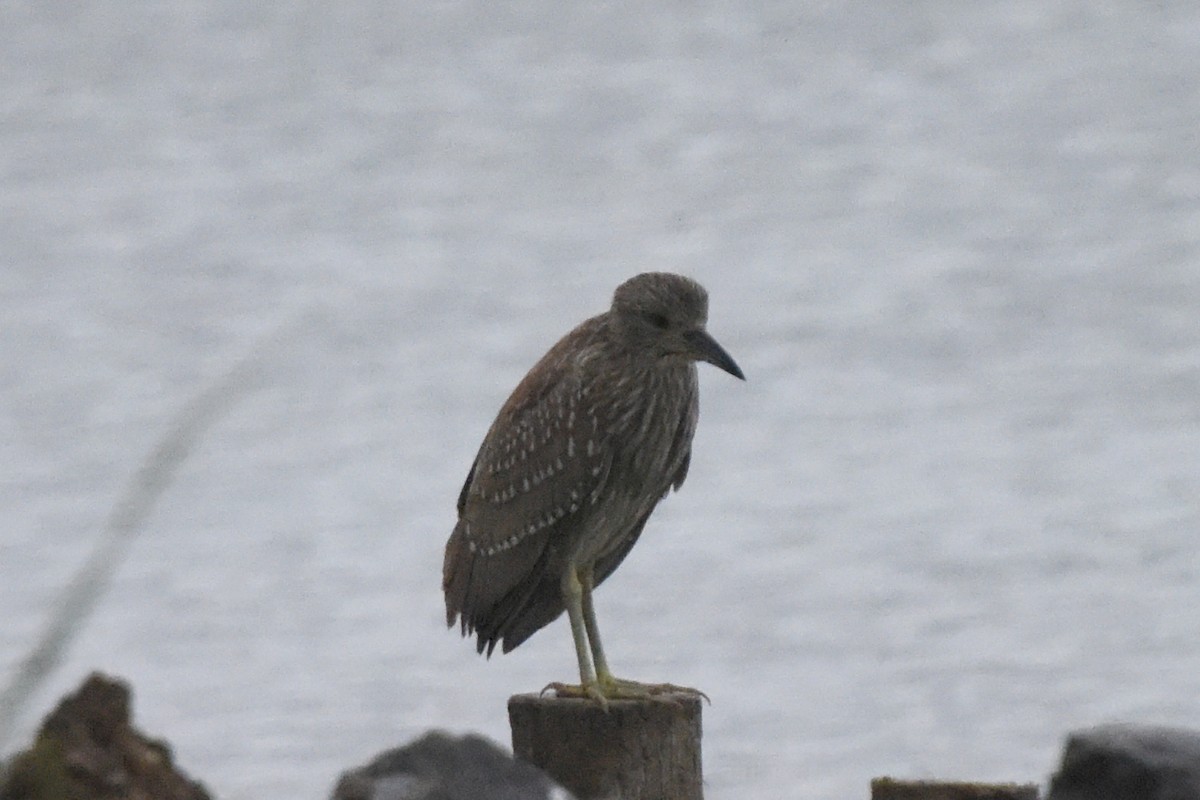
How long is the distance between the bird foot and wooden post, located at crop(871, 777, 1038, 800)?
40.4 inches

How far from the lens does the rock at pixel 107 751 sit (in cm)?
451

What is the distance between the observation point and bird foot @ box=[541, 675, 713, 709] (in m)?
7.26

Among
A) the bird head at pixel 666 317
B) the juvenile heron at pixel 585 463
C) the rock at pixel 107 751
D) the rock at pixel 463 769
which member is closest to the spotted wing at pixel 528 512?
the juvenile heron at pixel 585 463

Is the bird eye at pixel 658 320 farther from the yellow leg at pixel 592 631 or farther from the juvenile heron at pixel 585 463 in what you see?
the yellow leg at pixel 592 631

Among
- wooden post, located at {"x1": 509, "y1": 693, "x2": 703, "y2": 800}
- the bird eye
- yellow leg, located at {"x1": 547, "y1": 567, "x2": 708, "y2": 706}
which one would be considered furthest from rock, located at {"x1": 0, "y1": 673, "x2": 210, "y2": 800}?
the bird eye

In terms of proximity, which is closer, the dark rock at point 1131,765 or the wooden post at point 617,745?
the dark rock at point 1131,765

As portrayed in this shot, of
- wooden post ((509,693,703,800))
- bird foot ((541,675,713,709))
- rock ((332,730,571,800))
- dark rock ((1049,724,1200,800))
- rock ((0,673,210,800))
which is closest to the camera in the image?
rock ((0,673,210,800))

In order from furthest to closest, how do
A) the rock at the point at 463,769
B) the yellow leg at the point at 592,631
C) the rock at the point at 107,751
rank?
the yellow leg at the point at 592,631 < the rock at the point at 463,769 < the rock at the point at 107,751

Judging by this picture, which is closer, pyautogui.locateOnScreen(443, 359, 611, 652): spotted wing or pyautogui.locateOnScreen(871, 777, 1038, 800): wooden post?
pyautogui.locateOnScreen(871, 777, 1038, 800): wooden post

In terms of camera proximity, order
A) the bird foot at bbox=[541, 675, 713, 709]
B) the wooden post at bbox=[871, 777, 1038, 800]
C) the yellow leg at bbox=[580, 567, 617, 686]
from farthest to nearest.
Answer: the yellow leg at bbox=[580, 567, 617, 686] < the bird foot at bbox=[541, 675, 713, 709] < the wooden post at bbox=[871, 777, 1038, 800]

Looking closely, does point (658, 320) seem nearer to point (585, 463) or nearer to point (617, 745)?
point (585, 463)

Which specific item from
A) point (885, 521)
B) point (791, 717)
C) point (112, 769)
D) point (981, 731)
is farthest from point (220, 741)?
point (112, 769)

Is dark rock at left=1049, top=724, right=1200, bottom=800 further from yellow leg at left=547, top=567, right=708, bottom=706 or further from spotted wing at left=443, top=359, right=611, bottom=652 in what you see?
spotted wing at left=443, top=359, right=611, bottom=652

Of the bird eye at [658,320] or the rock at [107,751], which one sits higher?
the bird eye at [658,320]
